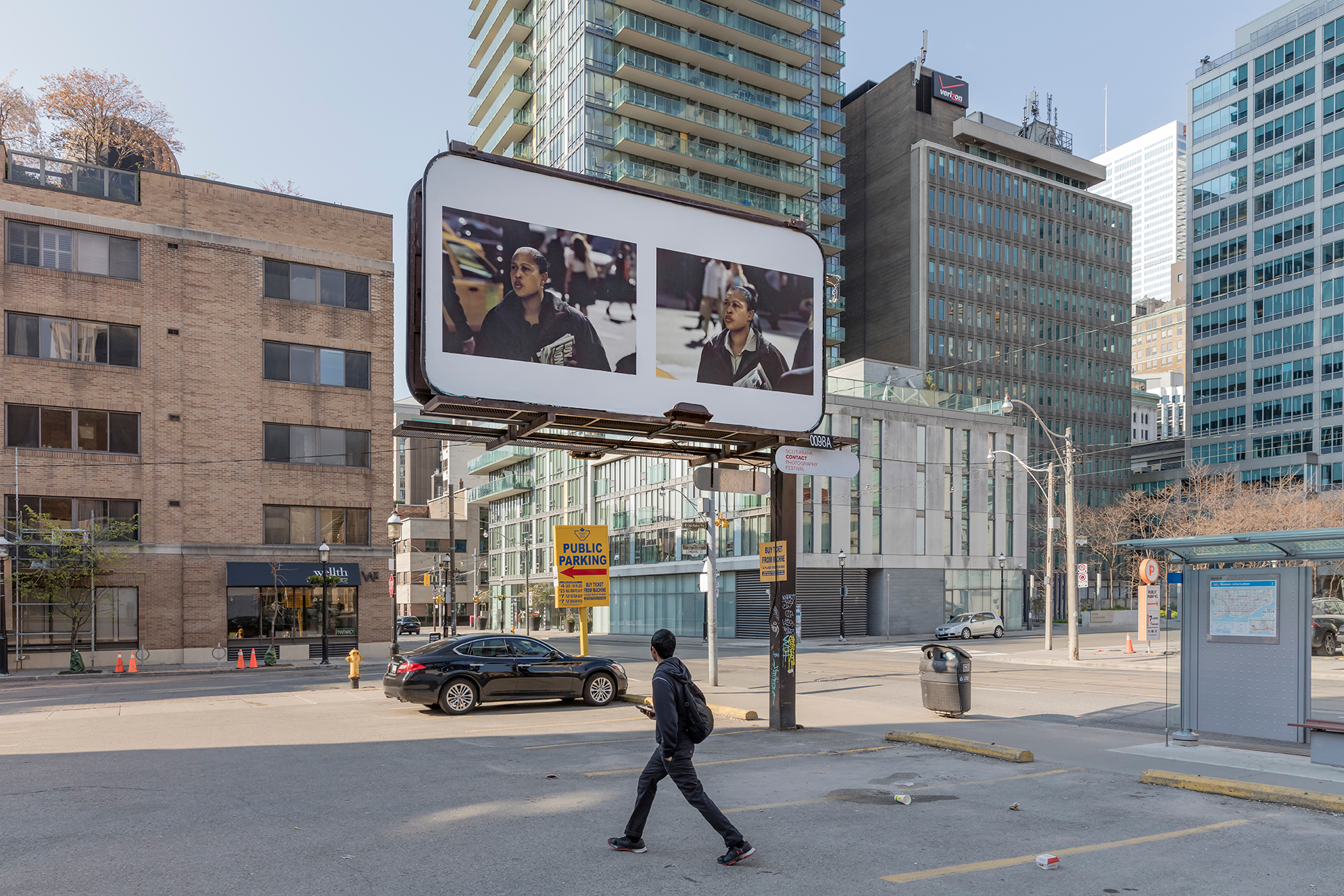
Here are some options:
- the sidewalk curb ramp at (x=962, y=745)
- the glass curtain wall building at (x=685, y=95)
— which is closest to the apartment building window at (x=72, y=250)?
the sidewalk curb ramp at (x=962, y=745)

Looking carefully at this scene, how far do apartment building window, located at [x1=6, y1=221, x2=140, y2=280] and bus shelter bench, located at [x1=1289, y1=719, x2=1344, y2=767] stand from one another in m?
37.5

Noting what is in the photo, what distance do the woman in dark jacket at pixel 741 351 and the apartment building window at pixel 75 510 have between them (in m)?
27.8

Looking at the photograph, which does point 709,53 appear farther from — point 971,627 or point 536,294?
point 536,294

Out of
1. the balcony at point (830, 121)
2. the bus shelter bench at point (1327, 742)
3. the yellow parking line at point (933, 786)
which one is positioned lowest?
the yellow parking line at point (933, 786)

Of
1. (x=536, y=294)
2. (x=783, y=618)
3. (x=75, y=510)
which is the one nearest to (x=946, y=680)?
(x=783, y=618)

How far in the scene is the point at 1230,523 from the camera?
58844 millimetres

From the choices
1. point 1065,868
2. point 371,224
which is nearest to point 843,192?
point 371,224

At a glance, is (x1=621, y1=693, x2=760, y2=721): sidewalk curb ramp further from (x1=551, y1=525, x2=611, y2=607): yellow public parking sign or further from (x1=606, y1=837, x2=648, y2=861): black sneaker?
(x1=606, y1=837, x2=648, y2=861): black sneaker

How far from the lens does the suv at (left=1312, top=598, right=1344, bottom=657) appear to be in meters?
29.7

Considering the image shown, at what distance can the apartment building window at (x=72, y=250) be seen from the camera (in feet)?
109

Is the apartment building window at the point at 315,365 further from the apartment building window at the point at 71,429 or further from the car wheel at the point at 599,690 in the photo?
the car wheel at the point at 599,690

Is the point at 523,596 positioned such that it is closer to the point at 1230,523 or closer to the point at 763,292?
the point at 1230,523

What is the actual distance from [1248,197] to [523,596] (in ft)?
272

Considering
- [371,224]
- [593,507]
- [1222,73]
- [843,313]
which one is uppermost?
[1222,73]
